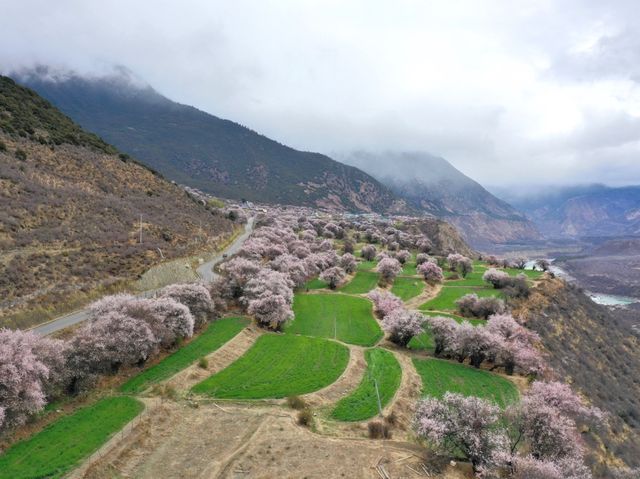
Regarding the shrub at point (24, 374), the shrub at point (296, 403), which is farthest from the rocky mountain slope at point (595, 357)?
the shrub at point (24, 374)

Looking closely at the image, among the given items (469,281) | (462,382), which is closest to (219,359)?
(462,382)

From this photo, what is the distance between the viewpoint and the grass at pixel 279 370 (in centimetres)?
3112

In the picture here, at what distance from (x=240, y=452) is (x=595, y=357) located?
62.7 m

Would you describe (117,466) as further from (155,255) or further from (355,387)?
(155,255)

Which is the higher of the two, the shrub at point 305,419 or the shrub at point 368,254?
the shrub at point 368,254

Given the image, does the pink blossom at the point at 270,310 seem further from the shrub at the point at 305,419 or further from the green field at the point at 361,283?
the green field at the point at 361,283

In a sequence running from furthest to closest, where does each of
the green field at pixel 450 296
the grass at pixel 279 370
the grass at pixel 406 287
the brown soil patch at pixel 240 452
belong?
the grass at pixel 406 287, the green field at pixel 450 296, the grass at pixel 279 370, the brown soil patch at pixel 240 452

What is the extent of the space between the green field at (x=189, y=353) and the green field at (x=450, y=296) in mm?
35477

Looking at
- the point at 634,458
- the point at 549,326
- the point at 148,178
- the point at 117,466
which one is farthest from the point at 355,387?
the point at 148,178

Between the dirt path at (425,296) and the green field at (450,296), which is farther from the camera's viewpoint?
the dirt path at (425,296)

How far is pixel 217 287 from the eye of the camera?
2111 inches

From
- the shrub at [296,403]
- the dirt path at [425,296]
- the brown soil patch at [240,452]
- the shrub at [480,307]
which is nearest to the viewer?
the brown soil patch at [240,452]

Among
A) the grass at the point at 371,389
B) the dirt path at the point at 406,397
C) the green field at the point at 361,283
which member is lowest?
the dirt path at the point at 406,397

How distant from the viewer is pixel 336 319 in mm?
56281
